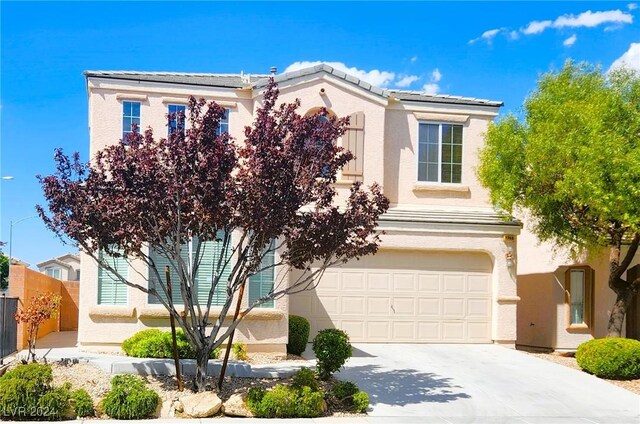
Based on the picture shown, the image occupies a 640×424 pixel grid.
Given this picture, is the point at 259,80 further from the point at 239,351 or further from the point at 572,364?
the point at 572,364

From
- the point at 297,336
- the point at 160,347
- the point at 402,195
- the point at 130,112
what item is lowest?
the point at 160,347

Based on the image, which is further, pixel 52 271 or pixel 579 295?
pixel 52 271

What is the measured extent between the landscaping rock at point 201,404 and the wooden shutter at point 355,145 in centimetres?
823

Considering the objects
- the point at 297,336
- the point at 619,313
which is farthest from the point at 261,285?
the point at 619,313

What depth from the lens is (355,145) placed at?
64.1 feet

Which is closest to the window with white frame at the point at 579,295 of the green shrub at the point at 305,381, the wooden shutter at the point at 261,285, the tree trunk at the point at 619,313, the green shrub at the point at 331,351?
the tree trunk at the point at 619,313

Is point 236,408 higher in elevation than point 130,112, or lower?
lower

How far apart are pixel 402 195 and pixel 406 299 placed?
2770 mm

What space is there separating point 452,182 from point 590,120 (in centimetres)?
418

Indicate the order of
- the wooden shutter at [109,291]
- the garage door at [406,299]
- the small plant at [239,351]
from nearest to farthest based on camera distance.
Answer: the small plant at [239,351] < the wooden shutter at [109,291] < the garage door at [406,299]

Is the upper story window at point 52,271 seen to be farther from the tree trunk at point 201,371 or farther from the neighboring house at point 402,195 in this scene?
the tree trunk at point 201,371

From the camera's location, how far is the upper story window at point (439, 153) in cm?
2038

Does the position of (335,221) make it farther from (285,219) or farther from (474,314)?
(474,314)

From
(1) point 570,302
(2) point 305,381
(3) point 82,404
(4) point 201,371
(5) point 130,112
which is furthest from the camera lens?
(1) point 570,302
